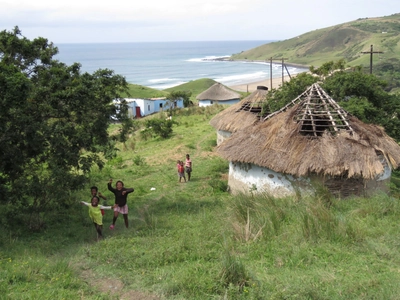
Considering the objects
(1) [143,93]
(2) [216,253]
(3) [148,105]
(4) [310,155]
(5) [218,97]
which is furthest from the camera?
(1) [143,93]

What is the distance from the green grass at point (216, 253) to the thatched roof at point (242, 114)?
7.91 metres

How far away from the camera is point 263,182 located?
12.7 meters

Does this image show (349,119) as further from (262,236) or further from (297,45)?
(297,45)

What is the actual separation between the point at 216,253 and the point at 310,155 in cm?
512

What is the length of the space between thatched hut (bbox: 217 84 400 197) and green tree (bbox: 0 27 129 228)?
450 cm

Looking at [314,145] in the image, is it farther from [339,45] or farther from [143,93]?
[339,45]

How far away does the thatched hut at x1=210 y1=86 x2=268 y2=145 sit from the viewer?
19542 mm

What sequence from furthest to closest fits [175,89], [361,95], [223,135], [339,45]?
[339,45] → [175,89] → [223,135] → [361,95]

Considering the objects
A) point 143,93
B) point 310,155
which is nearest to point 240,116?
point 310,155

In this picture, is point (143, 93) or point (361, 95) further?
point (143, 93)

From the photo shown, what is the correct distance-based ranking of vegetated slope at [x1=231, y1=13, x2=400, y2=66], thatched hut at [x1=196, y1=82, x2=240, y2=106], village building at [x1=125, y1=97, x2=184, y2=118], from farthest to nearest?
vegetated slope at [x1=231, y1=13, x2=400, y2=66], thatched hut at [x1=196, y1=82, x2=240, y2=106], village building at [x1=125, y1=97, x2=184, y2=118]

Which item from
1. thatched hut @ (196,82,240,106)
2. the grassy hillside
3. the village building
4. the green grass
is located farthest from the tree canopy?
the grassy hillside

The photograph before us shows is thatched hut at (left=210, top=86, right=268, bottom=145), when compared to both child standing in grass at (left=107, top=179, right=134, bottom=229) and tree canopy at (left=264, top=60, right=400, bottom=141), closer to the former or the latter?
tree canopy at (left=264, top=60, right=400, bottom=141)

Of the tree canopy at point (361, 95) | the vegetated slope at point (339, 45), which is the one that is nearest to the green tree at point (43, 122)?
the tree canopy at point (361, 95)
